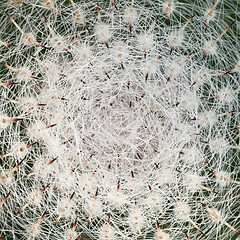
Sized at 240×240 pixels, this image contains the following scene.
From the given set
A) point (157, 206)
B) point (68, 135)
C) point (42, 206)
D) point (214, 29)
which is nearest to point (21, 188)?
point (42, 206)

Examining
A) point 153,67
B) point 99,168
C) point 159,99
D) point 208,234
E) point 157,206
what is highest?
point 153,67

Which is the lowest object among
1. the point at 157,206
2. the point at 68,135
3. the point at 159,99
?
the point at 157,206

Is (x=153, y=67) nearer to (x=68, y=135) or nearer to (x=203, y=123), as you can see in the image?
(x=203, y=123)

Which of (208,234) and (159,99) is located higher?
(159,99)

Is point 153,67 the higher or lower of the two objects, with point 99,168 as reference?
higher

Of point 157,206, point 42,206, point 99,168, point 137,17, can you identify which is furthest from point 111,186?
point 137,17

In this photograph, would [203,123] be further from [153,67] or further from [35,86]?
[35,86]
